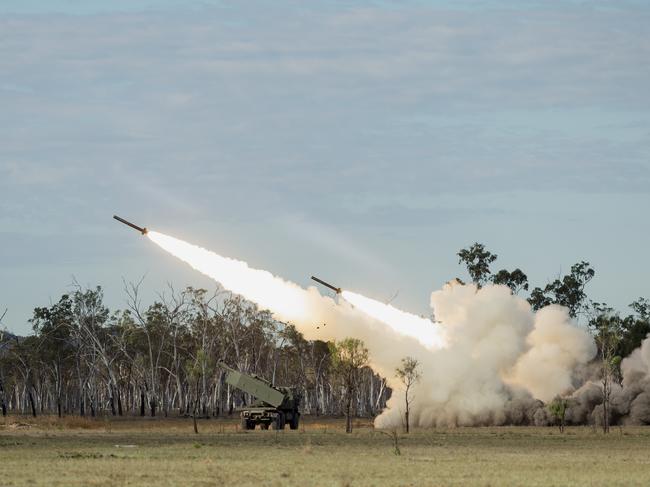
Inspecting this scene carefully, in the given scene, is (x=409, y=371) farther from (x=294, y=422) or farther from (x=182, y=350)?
(x=182, y=350)

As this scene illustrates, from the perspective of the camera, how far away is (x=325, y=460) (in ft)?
155

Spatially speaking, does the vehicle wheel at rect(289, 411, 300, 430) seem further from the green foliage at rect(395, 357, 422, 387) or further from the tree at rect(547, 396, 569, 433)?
the tree at rect(547, 396, 569, 433)

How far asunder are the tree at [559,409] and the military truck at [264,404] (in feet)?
58.4

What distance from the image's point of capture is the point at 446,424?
9444cm

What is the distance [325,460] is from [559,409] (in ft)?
145

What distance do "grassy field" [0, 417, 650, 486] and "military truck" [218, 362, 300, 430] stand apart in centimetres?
1092

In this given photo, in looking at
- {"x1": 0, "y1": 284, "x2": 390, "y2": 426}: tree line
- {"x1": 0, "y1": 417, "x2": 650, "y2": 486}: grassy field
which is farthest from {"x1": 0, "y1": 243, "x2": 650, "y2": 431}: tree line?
{"x1": 0, "y1": 417, "x2": 650, "y2": 486}: grassy field

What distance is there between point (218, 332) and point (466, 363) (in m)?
51.9

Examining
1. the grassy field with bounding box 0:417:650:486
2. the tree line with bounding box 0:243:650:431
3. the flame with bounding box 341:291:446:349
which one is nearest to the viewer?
the grassy field with bounding box 0:417:650:486

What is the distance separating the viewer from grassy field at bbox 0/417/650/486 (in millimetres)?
37703

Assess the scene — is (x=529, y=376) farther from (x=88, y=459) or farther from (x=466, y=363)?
(x=88, y=459)

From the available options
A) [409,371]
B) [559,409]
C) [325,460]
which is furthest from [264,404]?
[325,460]

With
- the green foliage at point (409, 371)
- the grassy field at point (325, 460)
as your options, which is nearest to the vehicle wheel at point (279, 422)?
the green foliage at point (409, 371)

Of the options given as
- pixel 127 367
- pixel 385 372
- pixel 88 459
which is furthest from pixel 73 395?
pixel 88 459
